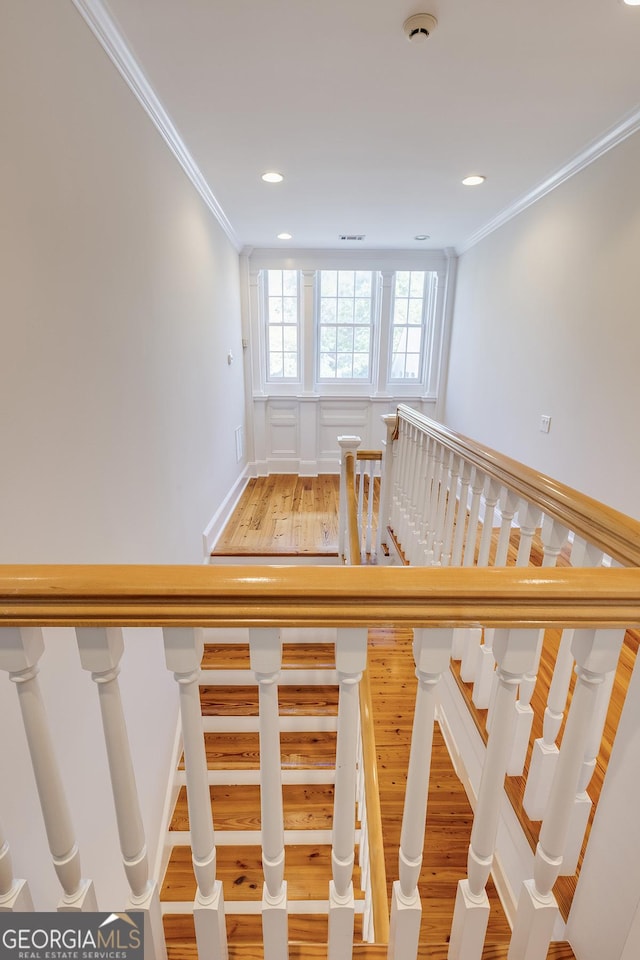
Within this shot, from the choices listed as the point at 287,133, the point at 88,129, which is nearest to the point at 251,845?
the point at 88,129

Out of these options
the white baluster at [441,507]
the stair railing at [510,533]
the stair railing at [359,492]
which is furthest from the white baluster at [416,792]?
the stair railing at [359,492]

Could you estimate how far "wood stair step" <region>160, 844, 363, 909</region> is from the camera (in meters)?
1.87

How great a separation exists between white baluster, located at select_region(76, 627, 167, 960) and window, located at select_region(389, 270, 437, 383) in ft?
16.7

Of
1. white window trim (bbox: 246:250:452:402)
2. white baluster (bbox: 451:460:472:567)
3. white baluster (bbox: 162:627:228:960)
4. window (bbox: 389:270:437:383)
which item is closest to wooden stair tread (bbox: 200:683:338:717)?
white baluster (bbox: 451:460:472:567)

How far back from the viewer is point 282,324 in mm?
5094

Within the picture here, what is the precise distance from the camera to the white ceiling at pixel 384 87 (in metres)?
1.50

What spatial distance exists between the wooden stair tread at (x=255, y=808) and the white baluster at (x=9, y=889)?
179 centimetres

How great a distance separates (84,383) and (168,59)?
1.41 m

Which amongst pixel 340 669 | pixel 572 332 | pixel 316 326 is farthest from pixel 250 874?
pixel 316 326

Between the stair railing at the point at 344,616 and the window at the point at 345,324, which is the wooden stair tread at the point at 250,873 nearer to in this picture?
the stair railing at the point at 344,616

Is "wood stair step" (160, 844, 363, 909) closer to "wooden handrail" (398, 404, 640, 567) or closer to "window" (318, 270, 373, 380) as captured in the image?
"wooden handrail" (398, 404, 640, 567)

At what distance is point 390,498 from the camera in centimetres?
310

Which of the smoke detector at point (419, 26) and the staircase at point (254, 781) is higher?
the smoke detector at point (419, 26)

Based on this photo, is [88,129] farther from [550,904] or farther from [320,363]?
[320,363]
